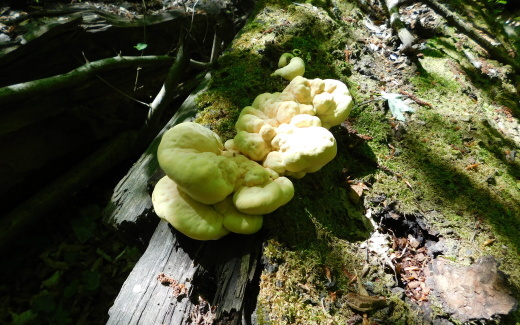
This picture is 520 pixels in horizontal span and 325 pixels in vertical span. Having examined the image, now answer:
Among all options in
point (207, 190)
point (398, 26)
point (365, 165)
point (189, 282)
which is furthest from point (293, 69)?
point (398, 26)

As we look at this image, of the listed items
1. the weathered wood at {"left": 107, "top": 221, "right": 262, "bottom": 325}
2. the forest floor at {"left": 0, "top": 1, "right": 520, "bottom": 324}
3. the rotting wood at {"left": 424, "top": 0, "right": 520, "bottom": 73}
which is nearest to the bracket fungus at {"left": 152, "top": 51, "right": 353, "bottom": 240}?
the weathered wood at {"left": 107, "top": 221, "right": 262, "bottom": 325}

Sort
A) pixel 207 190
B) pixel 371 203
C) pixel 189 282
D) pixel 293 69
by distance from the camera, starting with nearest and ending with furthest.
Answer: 1. pixel 207 190
2. pixel 189 282
3. pixel 371 203
4. pixel 293 69

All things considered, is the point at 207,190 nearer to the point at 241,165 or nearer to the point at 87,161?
the point at 241,165

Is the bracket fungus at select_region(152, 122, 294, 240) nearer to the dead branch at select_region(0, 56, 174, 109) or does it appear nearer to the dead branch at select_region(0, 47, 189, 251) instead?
the dead branch at select_region(0, 56, 174, 109)

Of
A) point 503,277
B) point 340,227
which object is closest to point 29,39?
point 340,227

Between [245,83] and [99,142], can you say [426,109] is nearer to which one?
[245,83]

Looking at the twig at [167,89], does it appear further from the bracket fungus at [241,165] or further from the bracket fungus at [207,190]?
the bracket fungus at [207,190]
